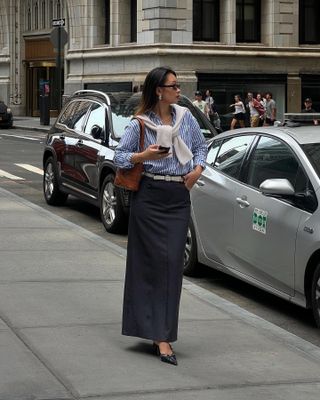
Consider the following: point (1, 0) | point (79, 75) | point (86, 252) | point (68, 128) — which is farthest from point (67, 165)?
point (1, 0)

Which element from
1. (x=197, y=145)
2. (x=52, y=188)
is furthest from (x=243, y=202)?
(x=52, y=188)

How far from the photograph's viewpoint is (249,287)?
8578 mm

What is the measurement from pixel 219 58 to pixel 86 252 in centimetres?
2922

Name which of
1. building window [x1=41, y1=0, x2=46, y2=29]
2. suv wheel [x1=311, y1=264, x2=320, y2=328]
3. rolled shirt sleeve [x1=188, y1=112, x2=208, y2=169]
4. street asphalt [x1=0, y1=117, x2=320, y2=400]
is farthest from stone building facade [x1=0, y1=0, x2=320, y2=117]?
rolled shirt sleeve [x1=188, y1=112, x2=208, y2=169]

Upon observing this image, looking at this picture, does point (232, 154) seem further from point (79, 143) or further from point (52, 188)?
point (52, 188)

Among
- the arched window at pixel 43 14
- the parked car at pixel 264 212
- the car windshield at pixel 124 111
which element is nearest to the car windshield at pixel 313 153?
the parked car at pixel 264 212

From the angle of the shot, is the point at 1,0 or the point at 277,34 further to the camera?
the point at 1,0

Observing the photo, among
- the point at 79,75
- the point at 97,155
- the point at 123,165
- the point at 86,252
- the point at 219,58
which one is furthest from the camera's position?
the point at 79,75

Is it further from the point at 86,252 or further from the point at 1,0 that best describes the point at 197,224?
the point at 1,0

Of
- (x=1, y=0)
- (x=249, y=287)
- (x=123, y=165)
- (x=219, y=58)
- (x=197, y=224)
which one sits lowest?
(x=249, y=287)

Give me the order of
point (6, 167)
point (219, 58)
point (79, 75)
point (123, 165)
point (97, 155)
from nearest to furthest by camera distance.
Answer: point (123, 165)
point (97, 155)
point (6, 167)
point (219, 58)
point (79, 75)

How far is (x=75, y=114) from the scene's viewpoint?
13172 millimetres

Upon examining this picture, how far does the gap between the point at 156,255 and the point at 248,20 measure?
3424cm

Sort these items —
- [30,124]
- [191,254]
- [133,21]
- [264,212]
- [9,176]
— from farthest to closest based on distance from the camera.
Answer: [30,124]
[133,21]
[9,176]
[191,254]
[264,212]
